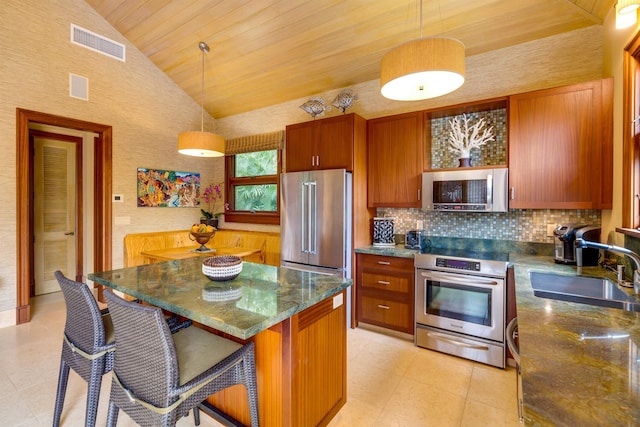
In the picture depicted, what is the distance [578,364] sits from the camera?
32.5 inches

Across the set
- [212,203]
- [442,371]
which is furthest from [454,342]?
[212,203]

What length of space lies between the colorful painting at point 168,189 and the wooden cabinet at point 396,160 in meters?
3.21

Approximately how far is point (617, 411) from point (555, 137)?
2.53 metres

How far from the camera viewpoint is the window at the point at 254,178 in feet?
14.9

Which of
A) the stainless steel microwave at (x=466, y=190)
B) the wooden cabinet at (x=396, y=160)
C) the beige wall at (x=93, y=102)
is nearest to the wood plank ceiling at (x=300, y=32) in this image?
the beige wall at (x=93, y=102)

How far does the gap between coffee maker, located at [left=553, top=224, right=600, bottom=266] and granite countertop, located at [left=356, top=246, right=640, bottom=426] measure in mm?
1227

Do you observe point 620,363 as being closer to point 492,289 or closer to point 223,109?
point 492,289

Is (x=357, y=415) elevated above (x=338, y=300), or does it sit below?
below

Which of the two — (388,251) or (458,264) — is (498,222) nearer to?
(458,264)

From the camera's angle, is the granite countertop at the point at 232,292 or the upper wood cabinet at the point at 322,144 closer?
the granite countertop at the point at 232,292

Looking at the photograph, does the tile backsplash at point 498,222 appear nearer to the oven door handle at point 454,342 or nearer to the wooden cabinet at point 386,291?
the wooden cabinet at point 386,291

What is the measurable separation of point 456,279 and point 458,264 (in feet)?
0.45

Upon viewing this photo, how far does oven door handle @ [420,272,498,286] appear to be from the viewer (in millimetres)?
2443

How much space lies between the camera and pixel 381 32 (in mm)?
2965
